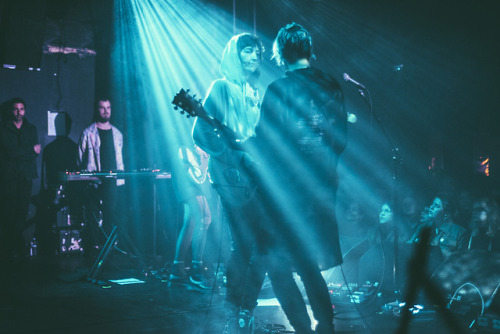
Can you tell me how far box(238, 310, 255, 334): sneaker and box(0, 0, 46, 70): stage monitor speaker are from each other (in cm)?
589

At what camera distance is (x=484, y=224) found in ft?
17.5

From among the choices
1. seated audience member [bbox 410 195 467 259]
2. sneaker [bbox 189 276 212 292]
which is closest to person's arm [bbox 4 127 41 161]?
sneaker [bbox 189 276 212 292]

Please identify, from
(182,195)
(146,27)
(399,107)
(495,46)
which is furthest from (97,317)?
(495,46)

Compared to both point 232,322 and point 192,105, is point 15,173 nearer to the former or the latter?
Answer: point 192,105

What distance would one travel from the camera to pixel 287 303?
247 cm

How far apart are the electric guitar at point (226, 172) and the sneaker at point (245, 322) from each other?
2.18 ft

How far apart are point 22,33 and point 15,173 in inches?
80.5

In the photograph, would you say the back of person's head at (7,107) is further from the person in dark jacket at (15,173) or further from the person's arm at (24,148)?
the person's arm at (24,148)

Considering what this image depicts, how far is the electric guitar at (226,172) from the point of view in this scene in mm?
2848

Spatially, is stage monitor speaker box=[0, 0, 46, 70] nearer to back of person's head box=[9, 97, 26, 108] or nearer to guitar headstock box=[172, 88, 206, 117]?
back of person's head box=[9, 97, 26, 108]

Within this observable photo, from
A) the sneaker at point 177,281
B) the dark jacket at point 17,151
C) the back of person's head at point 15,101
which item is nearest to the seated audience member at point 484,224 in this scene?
the sneaker at point 177,281

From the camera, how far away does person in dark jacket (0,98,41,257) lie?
23.1 ft

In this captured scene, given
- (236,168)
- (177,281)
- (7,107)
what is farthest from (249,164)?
(7,107)

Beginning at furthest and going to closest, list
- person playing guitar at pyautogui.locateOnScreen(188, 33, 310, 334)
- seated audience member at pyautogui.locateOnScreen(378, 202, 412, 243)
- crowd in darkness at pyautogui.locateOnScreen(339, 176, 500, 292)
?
1. seated audience member at pyautogui.locateOnScreen(378, 202, 412, 243)
2. crowd in darkness at pyautogui.locateOnScreen(339, 176, 500, 292)
3. person playing guitar at pyautogui.locateOnScreen(188, 33, 310, 334)
